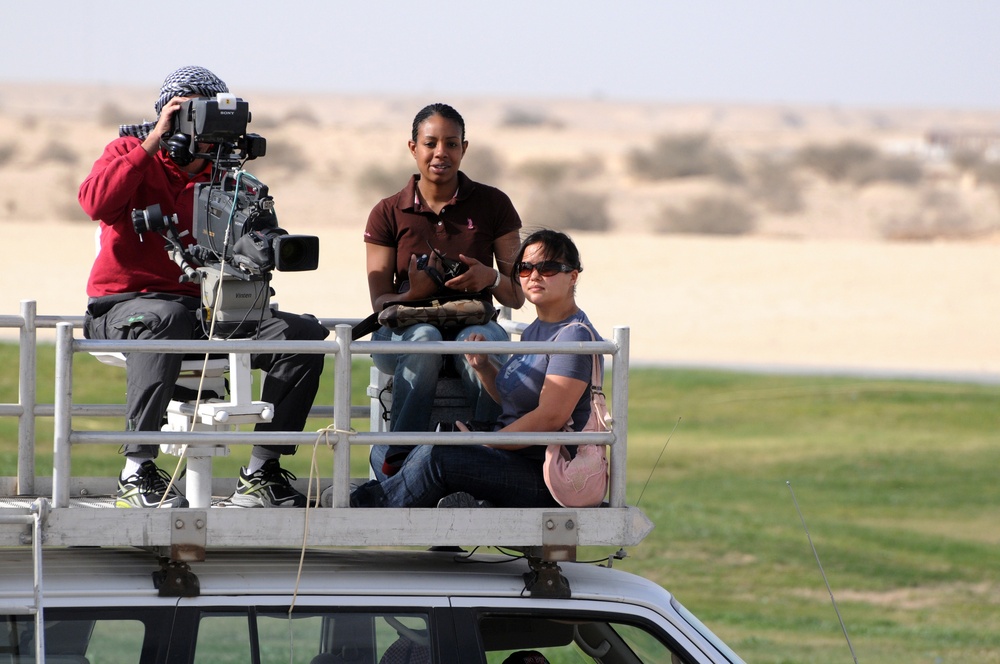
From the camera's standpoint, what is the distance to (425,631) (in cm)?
421

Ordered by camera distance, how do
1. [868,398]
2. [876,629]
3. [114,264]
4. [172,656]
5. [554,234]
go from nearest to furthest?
[172,656] → [554,234] → [114,264] → [876,629] → [868,398]

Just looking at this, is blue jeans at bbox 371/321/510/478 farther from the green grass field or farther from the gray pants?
the green grass field

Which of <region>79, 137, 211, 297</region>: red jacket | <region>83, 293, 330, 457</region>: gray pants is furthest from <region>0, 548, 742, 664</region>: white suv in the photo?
<region>79, 137, 211, 297</region>: red jacket

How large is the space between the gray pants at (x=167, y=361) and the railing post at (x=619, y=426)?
3.78ft

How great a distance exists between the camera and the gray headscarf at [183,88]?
5355 millimetres

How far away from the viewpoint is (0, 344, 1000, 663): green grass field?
12242mm

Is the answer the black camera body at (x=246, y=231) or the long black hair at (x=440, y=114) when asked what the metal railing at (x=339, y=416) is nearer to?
the black camera body at (x=246, y=231)

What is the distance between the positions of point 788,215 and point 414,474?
65.3m

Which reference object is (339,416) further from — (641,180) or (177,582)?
(641,180)

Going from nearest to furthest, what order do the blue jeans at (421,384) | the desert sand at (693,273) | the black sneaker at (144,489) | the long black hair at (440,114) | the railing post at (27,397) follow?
the black sneaker at (144,489) < the railing post at (27,397) < the blue jeans at (421,384) < the long black hair at (440,114) < the desert sand at (693,273)

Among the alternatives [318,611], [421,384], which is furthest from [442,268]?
[318,611]

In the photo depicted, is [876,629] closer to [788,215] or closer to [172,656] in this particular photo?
[172,656]

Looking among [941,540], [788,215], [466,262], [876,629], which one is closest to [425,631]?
[466,262]

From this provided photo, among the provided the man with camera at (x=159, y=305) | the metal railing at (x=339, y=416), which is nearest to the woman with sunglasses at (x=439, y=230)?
the man with camera at (x=159, y=305)
